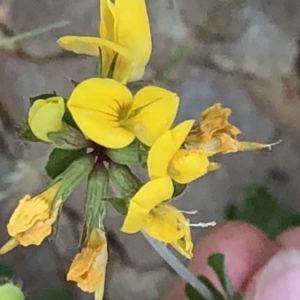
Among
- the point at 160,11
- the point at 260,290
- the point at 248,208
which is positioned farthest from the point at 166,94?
the point at 160,11

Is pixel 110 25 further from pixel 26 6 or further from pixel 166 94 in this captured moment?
pixel 26 6

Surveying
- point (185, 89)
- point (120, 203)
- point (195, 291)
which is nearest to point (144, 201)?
point (120, 203)

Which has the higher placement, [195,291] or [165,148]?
[165,148]

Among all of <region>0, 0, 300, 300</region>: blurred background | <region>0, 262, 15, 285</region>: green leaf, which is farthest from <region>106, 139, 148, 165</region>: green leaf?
<region>0, 0, 300, 300</region>: blurred background

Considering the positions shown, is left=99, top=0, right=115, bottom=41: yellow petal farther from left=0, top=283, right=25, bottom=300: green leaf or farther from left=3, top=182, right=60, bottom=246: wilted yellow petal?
left=0, top=283, right=25, bottom=300: green leaf

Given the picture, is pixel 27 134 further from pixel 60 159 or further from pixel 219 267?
pixel 219 267

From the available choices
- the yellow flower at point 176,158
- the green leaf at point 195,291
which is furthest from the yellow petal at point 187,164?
the green leaf at point 195,291

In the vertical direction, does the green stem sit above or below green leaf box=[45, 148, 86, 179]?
below
